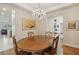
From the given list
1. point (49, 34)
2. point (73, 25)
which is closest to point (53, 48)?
point (49, 34)

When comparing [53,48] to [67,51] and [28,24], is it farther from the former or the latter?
[28,24]

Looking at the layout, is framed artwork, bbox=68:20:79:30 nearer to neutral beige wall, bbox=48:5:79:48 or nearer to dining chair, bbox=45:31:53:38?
neutral beige wall, bbox=48:5:79:48

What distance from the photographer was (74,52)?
7.00 feet

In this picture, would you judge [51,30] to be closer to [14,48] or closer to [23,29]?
[23,29]

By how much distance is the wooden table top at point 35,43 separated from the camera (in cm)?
205

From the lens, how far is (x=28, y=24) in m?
2.12

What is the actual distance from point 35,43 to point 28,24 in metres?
0.37

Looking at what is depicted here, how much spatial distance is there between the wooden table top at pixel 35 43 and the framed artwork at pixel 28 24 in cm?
20

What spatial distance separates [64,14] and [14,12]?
2.93ft

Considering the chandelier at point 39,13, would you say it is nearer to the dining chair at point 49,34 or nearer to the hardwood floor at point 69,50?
the dining chair at point 49,34

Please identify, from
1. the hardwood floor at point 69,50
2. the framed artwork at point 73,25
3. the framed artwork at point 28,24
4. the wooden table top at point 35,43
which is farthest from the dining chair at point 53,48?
the framed artwork at point 28,24

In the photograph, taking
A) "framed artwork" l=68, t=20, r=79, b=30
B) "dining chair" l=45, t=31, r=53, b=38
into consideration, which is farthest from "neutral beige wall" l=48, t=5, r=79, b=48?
"dining chair" l=45, t=31, r=53, b=38

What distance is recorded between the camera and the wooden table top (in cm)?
205
